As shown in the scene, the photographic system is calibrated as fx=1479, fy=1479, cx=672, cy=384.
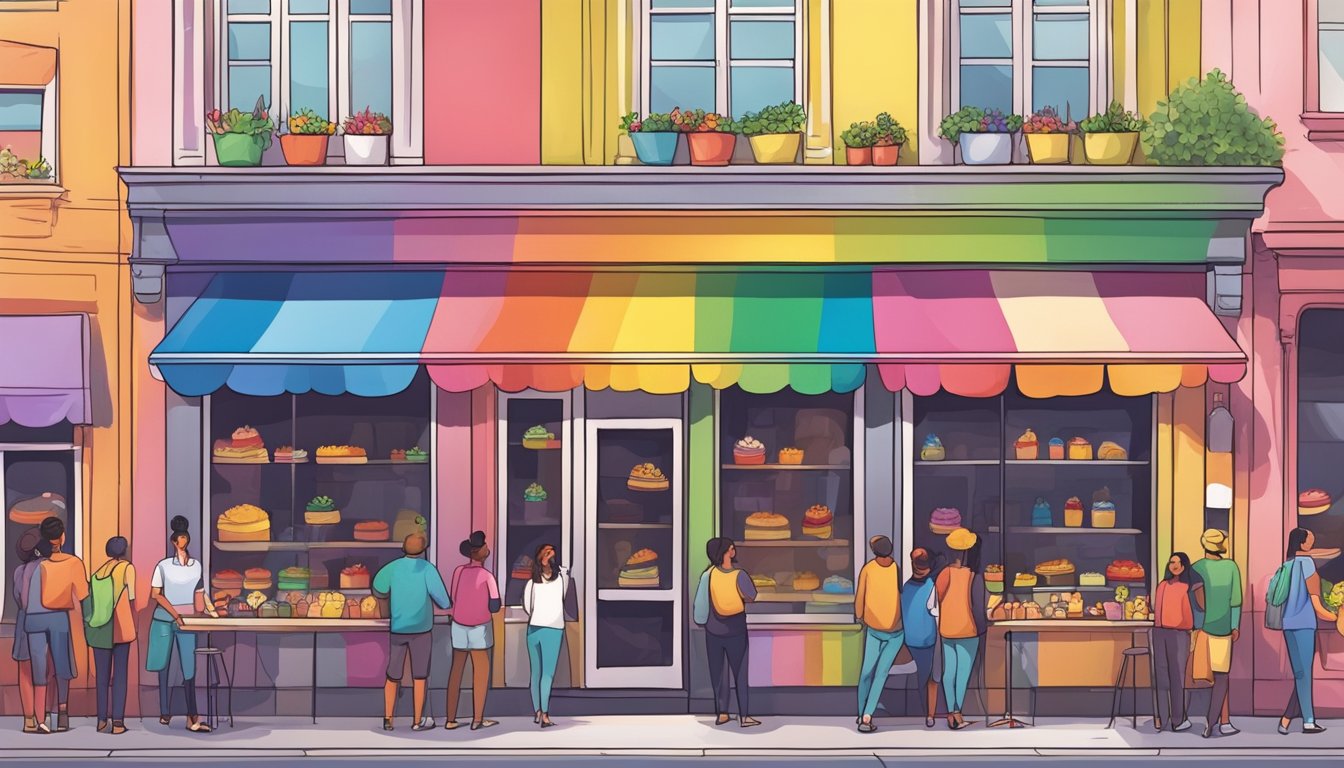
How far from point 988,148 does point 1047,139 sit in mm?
564

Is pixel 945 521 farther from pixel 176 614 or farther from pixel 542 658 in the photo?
pixel 176 614

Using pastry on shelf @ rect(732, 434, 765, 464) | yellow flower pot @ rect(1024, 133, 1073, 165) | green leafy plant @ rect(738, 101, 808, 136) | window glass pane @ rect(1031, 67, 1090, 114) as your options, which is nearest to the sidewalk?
pastry on shelf @ rect(732, 434, 765, 464)

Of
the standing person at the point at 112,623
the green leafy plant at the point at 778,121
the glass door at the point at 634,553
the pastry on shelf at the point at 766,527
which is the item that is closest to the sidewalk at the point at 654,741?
the standing person at the point at 112,623

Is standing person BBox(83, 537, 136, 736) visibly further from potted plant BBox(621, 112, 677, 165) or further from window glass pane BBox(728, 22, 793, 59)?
window glass pane BBox(728, 22, 793, 59)

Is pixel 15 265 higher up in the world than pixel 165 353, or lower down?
higher up

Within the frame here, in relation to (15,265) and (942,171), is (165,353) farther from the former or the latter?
(942,171)

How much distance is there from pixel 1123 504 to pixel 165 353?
938 centimetres

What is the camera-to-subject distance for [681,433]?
14562 millimetres

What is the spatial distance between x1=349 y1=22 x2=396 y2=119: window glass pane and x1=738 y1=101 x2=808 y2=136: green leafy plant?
3.63 m

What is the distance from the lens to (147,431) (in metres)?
14.6

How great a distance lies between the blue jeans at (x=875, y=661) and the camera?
13633 millimetres

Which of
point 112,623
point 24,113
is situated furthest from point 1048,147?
point 24,113

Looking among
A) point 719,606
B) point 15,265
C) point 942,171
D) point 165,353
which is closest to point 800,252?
point 942,171

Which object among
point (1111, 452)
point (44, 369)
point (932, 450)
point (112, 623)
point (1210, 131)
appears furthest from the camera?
point (1111, 452)
